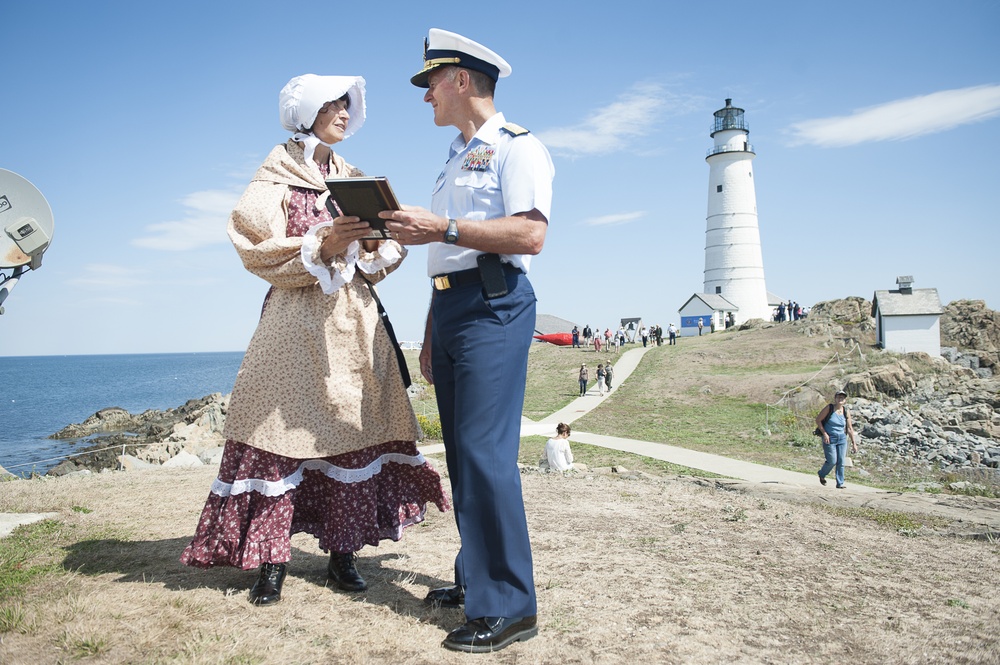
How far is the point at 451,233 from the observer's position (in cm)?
280

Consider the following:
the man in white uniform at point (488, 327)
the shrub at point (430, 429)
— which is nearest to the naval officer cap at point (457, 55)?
the man in white uniform at point (488, 327)

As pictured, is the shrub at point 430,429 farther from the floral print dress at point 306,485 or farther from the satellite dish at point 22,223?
the floral print dress at point 306,485

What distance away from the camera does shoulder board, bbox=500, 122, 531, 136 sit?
3.04 meters

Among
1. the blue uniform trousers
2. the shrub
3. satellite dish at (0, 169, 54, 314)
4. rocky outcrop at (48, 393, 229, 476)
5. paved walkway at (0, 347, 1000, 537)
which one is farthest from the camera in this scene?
rocky outcrop at (48, 393, 229, 476)

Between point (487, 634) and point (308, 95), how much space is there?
259 centimetres

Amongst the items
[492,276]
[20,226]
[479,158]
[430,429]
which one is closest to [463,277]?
[492,276]

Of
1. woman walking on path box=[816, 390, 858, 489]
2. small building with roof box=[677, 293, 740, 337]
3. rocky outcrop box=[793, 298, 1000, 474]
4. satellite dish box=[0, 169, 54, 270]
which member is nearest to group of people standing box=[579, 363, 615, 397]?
rocky outcrop box=[793, 298, 1000, 474]

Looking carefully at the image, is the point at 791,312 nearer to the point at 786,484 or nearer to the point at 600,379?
the point at 600,379

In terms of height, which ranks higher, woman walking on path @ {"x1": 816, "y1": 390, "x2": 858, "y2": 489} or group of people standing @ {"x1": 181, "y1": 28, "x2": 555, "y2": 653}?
group of people standing @ {"x1": 181, "y1": 28, "x2": 555, "y2": 653}

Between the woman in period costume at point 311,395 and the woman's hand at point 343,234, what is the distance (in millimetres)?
11

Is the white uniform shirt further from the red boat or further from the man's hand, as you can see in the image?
the red boat

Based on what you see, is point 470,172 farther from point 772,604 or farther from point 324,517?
point 772,604

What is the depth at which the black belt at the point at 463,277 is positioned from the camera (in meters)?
2.99

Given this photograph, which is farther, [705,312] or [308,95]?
[705,312]
